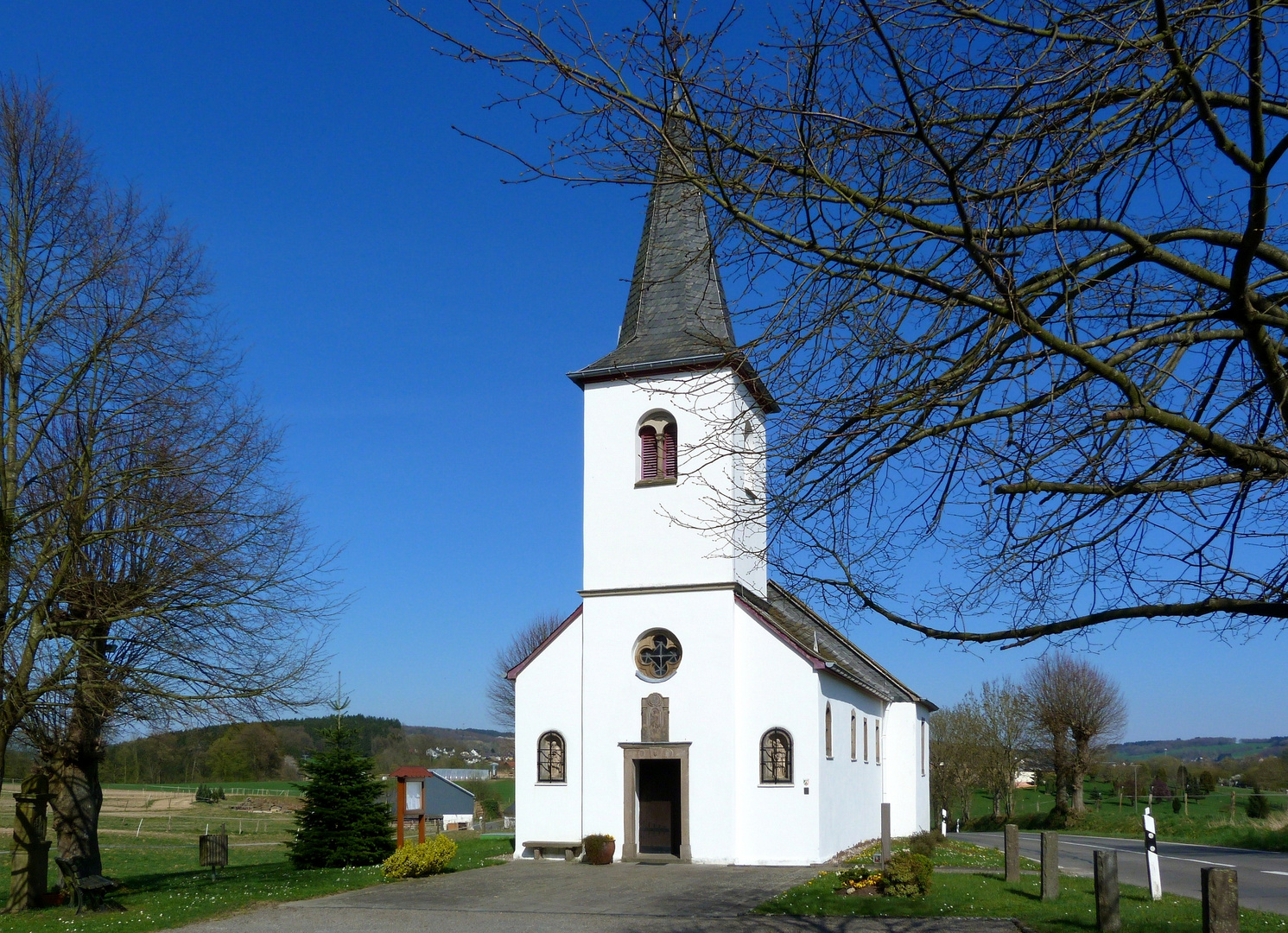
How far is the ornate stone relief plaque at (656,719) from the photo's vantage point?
2252 centimetres

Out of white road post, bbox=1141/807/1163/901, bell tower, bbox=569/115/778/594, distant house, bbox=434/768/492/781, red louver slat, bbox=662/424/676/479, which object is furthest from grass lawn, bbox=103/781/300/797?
white road post, bbox=1141/807/1163/901

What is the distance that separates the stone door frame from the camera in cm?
2212

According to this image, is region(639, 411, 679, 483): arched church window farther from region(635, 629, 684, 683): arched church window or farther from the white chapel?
region(635, 629, 684, 683): arched church window

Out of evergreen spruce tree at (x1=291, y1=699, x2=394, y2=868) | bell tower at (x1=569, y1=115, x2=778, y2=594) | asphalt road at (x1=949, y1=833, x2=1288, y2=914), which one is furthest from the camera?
evergreen spruce tree at (x1=291, y1=699, x2=394, y2=868)

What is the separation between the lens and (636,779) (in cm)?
2264

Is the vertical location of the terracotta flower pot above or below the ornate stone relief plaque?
below

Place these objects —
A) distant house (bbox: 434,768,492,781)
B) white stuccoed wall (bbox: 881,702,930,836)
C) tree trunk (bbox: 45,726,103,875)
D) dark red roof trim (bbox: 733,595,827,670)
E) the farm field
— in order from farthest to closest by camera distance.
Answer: distant house (bbox: 434,768,492,781) < white stuccoed wall (bbox: 881,702,930,836) < dark red roof trim (bbox: 733,595,827,670) < tree trunk (bbox: 45,726,103,875) < the farm field

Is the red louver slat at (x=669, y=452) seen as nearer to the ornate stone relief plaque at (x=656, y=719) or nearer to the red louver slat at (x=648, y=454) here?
the red louver slat at (x=648, y=454)

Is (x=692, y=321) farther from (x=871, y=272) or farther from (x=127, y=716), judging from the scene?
A: (x=871, y=272)

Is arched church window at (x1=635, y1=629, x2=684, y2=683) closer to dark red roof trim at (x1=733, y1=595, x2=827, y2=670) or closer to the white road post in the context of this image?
dark red roof trim at (x1=733, y1=595, x2=827, y2=670)

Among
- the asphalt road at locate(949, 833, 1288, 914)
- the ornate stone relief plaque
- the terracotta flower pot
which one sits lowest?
the asphalt road at locate(949, 833, 1288, 914)

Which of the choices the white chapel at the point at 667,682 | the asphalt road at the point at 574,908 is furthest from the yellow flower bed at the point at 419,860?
the white chapel at the point at 667,682

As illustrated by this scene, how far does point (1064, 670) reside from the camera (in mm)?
49438

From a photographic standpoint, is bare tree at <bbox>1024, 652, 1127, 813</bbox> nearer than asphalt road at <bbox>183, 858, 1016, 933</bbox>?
No
